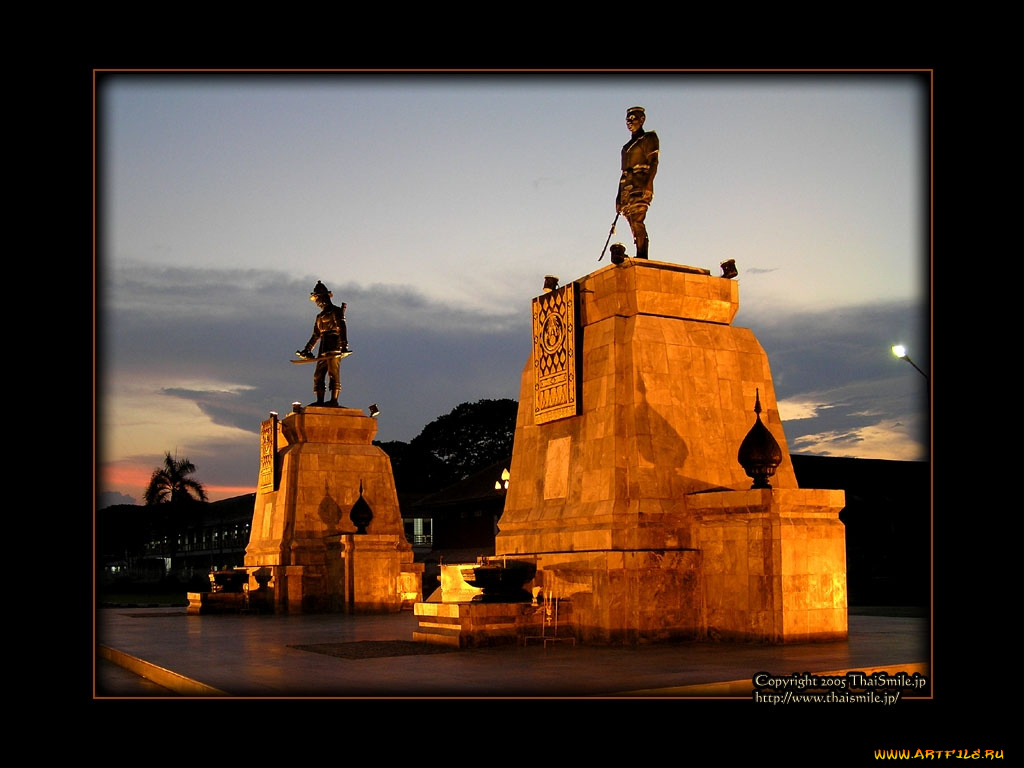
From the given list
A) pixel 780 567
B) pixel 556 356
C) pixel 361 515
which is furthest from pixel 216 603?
pixel 780 567

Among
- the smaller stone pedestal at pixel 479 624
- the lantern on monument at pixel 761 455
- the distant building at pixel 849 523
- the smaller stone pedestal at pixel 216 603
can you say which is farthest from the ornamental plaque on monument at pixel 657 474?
the smaller stone pedestal at pixel 216 603

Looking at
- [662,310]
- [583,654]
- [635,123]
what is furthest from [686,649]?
[635,123]

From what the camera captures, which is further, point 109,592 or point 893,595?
point 109,592

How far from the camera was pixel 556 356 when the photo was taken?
16.9 metres

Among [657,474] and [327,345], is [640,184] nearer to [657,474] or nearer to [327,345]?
[657,474]

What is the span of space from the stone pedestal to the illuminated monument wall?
8350 millimetres

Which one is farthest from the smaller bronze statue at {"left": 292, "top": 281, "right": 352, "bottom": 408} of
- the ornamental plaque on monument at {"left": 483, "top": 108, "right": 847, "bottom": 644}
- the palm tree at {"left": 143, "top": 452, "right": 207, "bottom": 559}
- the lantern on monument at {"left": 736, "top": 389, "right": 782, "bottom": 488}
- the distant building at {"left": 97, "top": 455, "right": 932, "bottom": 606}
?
the palm tree at {"left": 143, "top": 452, "right": 207, "bottom": 559}

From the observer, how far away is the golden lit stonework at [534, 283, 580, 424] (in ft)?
53.8

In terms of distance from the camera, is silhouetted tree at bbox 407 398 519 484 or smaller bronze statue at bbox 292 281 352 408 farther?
silhouetted tree at bbox 407 398 519 484

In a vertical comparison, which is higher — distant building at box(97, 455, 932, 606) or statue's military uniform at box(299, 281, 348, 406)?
statue's military uniform at box(299, 281, 348, 406)

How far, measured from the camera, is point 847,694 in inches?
314

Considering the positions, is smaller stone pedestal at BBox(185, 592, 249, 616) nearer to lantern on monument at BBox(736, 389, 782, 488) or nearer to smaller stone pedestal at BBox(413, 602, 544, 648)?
smaller stone pedestal at BBox(413, 602, 544, 648)

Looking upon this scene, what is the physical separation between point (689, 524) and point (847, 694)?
6.86m

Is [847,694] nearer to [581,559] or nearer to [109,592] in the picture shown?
[581,559]
